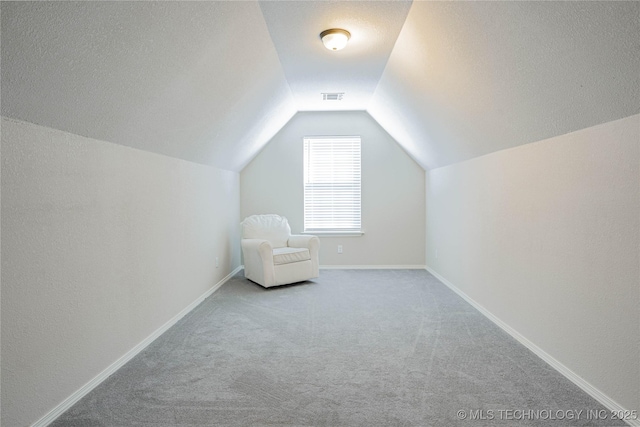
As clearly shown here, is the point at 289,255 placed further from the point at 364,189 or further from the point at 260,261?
the point at 364,189

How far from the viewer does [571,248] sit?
2463 millimetres

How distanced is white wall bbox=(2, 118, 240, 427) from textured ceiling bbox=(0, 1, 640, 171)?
0.19 metres

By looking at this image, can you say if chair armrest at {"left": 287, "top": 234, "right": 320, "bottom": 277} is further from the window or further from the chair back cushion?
the window

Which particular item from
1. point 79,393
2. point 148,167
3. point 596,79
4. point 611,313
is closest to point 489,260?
point 611,313

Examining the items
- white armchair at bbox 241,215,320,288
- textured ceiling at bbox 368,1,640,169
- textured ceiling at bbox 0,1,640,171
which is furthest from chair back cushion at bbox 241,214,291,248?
textured ceiling at bbox 368,1,640,169

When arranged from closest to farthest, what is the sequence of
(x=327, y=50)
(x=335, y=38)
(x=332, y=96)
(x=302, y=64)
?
(x=335, y=38) < (x=327, y=50) < (x=302, y=64) < (x=332, y=96)

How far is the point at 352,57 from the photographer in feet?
12.3

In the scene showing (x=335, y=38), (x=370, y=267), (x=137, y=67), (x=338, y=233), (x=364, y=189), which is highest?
(x=335, y=38)

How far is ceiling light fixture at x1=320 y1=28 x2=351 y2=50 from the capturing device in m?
3.09

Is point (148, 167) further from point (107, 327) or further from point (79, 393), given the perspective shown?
point (79, 393)

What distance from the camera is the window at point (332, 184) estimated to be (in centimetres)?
628

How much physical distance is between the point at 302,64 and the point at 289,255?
7.54 feet

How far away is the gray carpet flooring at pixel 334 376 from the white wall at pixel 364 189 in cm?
227

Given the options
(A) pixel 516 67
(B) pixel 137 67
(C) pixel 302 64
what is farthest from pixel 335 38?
(B) pixel 137 67
